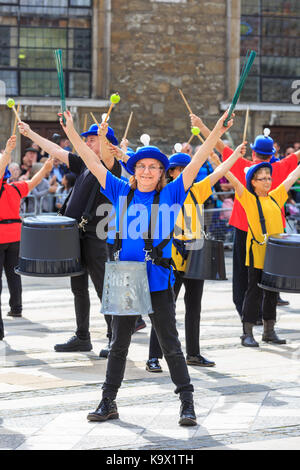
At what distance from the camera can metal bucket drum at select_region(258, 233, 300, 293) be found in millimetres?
6551

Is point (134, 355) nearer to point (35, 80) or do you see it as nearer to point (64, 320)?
point (64, 320)

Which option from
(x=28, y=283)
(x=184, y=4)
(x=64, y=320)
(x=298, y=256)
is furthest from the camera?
(x=184, y=4)

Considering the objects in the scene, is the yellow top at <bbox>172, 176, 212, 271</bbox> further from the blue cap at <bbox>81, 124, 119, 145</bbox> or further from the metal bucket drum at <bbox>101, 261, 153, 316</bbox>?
the metal bucket drum at <bbox>101, 261, 153, 316</bbox>

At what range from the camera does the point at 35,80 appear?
1791 cm

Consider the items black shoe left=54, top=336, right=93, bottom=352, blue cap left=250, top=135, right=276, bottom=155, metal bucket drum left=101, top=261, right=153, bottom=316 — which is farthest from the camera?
blue cap left=250, top=135, right=276, bottom=155

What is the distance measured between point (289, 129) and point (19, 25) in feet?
18.6

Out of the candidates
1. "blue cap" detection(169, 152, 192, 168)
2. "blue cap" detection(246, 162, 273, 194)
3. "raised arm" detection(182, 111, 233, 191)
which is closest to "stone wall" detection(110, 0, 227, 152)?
"blue cap" detection(246, 162, 273, 194)

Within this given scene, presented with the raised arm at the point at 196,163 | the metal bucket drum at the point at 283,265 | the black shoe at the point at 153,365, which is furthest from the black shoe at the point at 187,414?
the metal bucket drum at the point at 283,265

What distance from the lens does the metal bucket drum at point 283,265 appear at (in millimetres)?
6551

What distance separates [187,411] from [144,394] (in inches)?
29.8

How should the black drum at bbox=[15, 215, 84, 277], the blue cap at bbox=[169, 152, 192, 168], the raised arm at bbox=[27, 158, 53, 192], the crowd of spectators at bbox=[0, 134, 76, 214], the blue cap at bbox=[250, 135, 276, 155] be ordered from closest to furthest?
the blue cap at bbox=[169, 152, 192, 168]
the black drum at bbox=[15, 215, 84, 277]
the raised arm at bbox=[27, 158, 53, 192]
the blue cap at bbox=[250, 135, 276, 155]
the crowd of spectators at bbox=[0, 134, 76, 214]

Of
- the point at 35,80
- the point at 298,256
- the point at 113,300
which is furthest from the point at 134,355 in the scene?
the point at 35,80

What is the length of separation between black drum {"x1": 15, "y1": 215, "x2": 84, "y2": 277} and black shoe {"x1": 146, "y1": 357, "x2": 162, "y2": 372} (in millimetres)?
928

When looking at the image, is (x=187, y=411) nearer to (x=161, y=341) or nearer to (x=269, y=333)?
(x=161, y=341)
